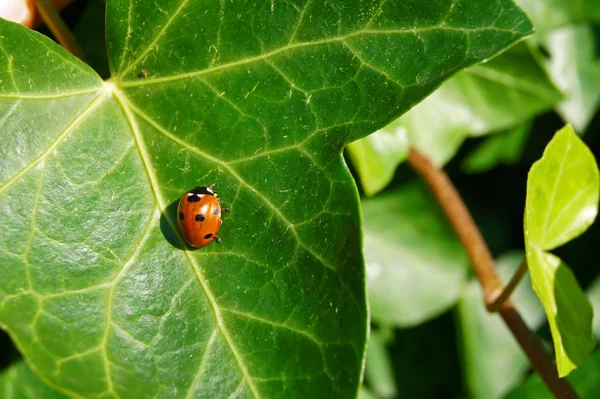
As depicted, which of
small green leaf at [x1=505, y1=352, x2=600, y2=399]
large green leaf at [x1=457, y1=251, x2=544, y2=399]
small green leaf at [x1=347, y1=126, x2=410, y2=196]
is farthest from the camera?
large green leaf at [x1=457, y1=251, x2=544, y2=399]

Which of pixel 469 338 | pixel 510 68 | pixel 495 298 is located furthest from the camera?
pixel 469 338

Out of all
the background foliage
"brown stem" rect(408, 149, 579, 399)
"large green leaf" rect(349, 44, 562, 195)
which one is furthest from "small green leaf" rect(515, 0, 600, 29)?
"brown stem" rect(408, 149, 579, 399)

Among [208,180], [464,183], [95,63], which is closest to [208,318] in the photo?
[208,180]

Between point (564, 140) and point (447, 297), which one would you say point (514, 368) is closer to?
point (447, 297)

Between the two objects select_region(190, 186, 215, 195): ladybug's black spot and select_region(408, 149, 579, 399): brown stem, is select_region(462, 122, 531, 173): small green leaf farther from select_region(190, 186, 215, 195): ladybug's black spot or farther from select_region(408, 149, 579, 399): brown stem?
select_region(190, 186, 215, 195): ladybug's black spot

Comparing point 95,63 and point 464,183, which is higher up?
point 95,63

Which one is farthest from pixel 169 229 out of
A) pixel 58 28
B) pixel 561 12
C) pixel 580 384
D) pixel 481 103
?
pixel 561 12

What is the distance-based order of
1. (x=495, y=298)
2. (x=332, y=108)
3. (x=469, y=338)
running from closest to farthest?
1. (x=332, y=108)
2. (x=495, y=298)
3. (x=469, y=338)
